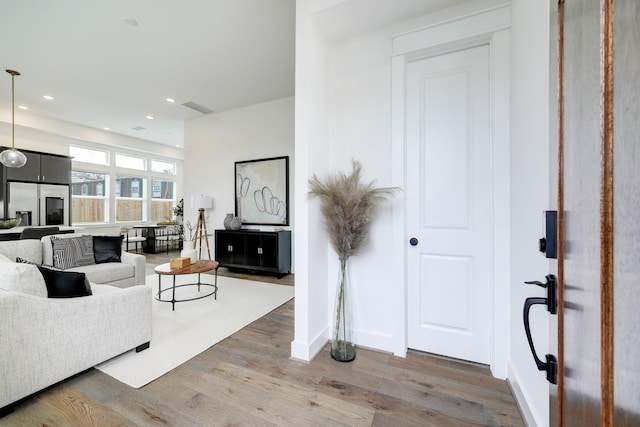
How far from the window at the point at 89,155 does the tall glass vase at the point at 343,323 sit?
731cm

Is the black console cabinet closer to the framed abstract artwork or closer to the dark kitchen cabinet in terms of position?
the framed abstract artwork

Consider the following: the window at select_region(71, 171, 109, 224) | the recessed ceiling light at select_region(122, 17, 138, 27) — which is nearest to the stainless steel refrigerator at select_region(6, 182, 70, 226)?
the window at select_region(71, 171, 109, 224)

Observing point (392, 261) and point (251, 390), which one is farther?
point (392, 261)

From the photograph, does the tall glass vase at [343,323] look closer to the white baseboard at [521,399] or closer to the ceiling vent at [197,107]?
the white baseboard at [521,399]

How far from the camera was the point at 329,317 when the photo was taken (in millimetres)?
2453

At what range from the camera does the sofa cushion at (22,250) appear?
111 inches

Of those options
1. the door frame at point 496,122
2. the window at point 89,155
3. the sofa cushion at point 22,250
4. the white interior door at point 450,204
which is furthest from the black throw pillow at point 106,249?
the door frame at point 496,122

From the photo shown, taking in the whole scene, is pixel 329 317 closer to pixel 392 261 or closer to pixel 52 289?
pixel 392 261

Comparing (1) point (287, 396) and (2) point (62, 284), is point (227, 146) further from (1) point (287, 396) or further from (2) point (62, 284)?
(1) point (287, 396)

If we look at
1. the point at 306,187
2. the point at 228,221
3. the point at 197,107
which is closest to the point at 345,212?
the point at 306,187

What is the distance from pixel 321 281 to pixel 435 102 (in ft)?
5.79

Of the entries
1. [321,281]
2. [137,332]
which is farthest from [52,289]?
[321,281]

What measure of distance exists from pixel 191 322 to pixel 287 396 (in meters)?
1.57

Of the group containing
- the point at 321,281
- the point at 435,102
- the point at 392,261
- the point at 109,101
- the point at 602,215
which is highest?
the point at 109,101
